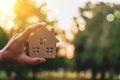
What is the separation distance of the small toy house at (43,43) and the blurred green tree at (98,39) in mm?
33060

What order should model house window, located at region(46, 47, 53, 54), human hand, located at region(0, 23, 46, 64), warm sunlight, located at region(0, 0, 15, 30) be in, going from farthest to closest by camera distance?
warm sunlight, located at region(0, 0, 15, 30)
model house window, located at region(46, 47, 53, 54)
human hand, located at region(0, 23, 46, 64)

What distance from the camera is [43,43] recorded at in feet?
15.6

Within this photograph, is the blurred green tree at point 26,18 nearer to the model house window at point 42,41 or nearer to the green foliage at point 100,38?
the green foliage at point 100,38

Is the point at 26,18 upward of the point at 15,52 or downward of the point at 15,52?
upward

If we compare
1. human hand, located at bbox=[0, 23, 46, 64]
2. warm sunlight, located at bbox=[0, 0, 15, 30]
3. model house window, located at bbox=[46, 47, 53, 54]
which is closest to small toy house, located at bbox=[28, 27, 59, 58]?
model house window, located at bbox=[46, 47, 53, 54]

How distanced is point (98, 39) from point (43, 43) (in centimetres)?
3386

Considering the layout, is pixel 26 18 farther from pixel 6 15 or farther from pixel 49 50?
pixel 49 50

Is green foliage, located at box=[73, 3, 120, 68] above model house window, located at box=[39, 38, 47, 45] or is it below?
below

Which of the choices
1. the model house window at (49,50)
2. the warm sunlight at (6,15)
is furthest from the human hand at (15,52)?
the warm sunlight at (6,15)

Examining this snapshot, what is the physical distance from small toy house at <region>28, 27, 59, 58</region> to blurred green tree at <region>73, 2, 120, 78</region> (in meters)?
33.1

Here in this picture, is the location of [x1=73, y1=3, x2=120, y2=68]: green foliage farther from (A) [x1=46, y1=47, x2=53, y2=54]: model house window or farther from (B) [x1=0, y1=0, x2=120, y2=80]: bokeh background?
(A) [x1=46, y1=47, x2=53, y2=54]: model house window

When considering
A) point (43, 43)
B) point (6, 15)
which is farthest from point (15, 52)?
point (6, 15)

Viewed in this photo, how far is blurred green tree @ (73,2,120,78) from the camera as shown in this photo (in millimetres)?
39312

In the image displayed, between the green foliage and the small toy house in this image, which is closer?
the small toy house
